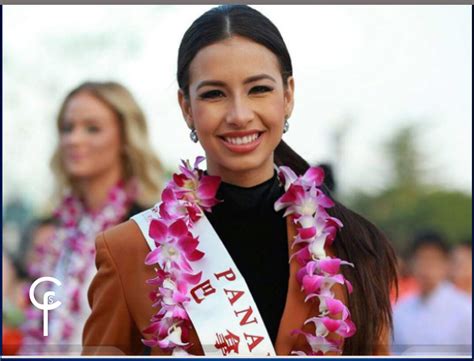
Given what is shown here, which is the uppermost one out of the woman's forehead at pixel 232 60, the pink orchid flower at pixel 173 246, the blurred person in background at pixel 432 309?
the woman's forehead at pixel 232 60

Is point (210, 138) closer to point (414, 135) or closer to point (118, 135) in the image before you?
point (414, 135)

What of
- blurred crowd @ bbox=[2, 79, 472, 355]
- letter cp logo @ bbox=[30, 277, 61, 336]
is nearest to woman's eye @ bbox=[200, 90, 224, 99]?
letter cp logo @ bbox=[30, 277, 61, 336]

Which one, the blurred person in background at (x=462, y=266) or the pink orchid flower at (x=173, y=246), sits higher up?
the pink orchid flower at (x=173, y=246)

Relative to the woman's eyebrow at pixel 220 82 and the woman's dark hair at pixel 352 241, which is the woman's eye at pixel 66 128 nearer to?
the woman's dark hair at pixel 352 241

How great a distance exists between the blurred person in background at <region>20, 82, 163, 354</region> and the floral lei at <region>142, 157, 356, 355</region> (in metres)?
1.26

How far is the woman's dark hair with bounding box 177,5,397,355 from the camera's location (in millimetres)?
2451

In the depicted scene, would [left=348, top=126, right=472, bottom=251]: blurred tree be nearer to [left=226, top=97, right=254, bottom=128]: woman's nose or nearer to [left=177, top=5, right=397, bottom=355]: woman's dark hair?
A: [left=177, top=5, right=397, bottom=355]: woman's dark hair

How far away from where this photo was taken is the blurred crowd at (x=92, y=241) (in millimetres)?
3779

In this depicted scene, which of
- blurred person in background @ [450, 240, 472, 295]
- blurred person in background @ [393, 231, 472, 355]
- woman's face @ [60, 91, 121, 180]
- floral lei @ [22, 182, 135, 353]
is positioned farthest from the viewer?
woman's face @ [60, 91, 121, 180]

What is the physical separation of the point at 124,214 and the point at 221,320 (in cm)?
186

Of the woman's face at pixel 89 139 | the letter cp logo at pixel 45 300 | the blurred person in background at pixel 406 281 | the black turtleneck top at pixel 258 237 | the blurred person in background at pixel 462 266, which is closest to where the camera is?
the black turtleneck top at pixel 258 237

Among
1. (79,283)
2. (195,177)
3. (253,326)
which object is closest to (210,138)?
(195,177)

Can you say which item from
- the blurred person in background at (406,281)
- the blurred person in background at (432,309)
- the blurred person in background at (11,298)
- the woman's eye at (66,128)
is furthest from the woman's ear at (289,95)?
the blurred person in background at (406,281)

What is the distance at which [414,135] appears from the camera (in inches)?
142
